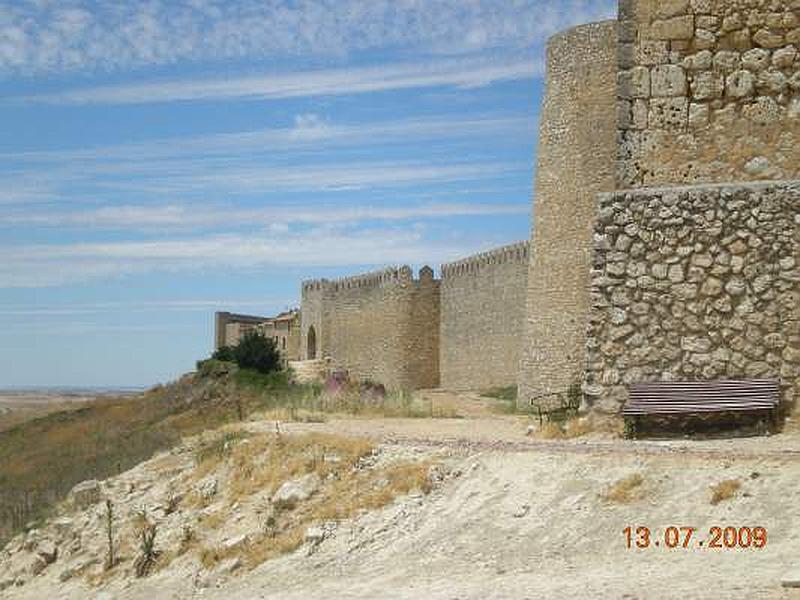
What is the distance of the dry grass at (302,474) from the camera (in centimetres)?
870

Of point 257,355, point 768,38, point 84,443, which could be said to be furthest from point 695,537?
point 257,355

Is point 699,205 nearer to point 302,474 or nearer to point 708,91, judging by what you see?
point 708,91

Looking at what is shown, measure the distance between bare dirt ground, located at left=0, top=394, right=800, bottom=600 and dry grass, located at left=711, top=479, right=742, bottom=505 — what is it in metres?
0.04

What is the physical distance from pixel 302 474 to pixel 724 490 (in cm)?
402

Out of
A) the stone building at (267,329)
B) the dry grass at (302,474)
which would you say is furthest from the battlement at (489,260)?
the dry grass at (302,474)

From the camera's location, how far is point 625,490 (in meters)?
7.38

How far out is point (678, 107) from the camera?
9.90 meters

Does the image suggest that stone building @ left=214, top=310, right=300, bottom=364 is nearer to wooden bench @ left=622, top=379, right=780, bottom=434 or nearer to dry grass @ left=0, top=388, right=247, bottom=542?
dry grass @ left=0, top=388, right=247, bottom=542

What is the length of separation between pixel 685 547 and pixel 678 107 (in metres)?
4.58

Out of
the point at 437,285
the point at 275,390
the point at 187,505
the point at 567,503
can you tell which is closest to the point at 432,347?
the point at 437,285

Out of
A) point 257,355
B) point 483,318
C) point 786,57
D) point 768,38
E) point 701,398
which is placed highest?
point 768,38

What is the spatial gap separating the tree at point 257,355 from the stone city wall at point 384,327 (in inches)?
218

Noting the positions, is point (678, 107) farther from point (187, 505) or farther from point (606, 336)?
point (187, 505)

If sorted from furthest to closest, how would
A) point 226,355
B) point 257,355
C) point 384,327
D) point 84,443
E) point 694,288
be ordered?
1. point 384,327
2. point 226,355
3. point 257,355
4. point 84,443
5. point 694,288
